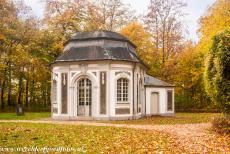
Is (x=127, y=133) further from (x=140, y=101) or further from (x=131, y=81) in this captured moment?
(x=140, y=101)

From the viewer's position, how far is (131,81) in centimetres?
2473

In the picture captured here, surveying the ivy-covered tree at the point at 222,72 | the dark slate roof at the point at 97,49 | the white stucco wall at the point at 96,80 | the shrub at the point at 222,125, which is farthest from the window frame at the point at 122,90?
the ivy-covered tree at the point at 222,72

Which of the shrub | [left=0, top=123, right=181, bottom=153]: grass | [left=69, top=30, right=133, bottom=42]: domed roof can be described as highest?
[left=69, top=30, right=133, bottom=42]: domed roof

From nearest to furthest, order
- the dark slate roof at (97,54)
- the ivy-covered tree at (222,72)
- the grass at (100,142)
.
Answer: the grass at (100,142)
the ivy-covered tree at (222,72)
the dark slate roof at (97,54)

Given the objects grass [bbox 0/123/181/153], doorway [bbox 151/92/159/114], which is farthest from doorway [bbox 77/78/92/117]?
grass [bbox 0/123/181/153]

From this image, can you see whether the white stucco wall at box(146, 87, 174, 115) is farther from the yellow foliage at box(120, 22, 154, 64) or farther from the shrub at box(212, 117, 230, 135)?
the shrub at box(212, 117, 230, 135)

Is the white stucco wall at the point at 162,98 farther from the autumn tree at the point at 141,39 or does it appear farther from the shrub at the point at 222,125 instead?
the shrub at the point at 222,125

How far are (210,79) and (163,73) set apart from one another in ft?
76.9

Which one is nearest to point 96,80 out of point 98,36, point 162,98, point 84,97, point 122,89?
point 84,97

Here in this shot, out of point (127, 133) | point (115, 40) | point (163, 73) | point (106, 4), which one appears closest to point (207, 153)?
point (127, 133)

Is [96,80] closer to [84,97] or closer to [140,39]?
[84,97]

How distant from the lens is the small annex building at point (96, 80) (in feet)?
77.8

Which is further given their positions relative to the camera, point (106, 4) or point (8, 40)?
point (106, 4)

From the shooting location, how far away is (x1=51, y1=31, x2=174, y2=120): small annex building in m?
23.7
